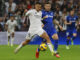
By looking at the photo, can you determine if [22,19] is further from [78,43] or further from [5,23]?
[78,43]

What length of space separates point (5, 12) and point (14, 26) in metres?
1.87

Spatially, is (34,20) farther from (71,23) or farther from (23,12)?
(23,12)

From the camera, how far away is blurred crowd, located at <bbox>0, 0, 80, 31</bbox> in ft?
70.2

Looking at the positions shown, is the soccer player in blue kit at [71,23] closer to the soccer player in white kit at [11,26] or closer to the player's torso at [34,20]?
the soccer player in white kit at [11,26]

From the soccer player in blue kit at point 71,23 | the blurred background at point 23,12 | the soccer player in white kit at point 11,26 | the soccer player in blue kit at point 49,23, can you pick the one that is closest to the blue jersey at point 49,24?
the soccer player in blue kit at point 49,23

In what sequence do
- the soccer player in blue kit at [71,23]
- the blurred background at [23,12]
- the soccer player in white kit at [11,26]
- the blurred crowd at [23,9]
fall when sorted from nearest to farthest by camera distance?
1. the soccer player in blue kit at [71,23]
2. the soccer player in white kit at [11,26]
3. the blurred background at [23,12]
4. the blurred crowd at [23,9]

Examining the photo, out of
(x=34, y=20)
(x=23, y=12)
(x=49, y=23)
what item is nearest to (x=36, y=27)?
(x=34, y=20)

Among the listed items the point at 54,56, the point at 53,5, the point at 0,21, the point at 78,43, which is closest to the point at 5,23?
the point at 0,21

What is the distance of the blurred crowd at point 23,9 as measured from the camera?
2141 centimetres

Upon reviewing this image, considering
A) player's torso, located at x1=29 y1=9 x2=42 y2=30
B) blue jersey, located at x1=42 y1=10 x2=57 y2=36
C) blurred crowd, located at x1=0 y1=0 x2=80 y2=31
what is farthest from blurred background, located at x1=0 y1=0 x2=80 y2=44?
player's torso, located at x1=29 y1=9 x2=42 y2=30

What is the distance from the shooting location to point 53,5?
21969mm

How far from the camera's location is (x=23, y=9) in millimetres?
21812

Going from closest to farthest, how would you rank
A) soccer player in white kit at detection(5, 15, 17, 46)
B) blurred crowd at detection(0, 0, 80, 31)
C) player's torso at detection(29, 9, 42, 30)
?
player's torso at detection(29, 9, 42, 30) < soccer player in white kit at detection(5, 15, 17, 46) < blurred crowd at detection(0, 0, 80, 31)

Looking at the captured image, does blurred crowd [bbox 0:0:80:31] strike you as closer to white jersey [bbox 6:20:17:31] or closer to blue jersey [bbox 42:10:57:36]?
white jersey [bbox 6:20:17:31]
